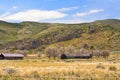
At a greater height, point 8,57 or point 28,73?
point 28,73

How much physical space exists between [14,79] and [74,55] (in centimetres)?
13993

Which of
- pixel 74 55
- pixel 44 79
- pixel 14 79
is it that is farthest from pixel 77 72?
pixel 74 55

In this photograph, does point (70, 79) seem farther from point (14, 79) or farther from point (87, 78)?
point (14, 79)

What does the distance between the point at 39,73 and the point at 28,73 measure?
137 centimetres

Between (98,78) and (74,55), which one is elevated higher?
(98,78)

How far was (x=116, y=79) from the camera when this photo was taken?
100ft

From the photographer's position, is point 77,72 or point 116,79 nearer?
point 116,79

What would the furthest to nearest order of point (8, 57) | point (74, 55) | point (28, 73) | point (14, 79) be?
point (74, 55) < point (8, 57) < point (28, 73) < point (14, 79)

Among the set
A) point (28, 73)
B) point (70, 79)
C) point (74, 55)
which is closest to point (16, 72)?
point (28, 73)

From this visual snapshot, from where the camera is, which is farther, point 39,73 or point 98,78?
point 39,73

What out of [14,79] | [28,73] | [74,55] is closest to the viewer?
[14,79]

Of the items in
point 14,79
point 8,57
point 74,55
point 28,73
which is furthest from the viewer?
point 74,55

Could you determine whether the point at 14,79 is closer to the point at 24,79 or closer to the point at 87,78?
the point at 24,79

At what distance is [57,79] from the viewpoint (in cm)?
3034
